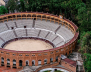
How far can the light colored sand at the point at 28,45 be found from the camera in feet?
251

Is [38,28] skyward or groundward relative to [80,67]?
skyward

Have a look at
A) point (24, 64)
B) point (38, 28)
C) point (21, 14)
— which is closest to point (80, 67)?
point (24, 64)

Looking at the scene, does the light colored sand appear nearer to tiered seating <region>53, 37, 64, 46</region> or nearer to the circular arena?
the circular arena

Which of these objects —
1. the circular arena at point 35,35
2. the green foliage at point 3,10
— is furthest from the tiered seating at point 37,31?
the green foliage at point 3,10

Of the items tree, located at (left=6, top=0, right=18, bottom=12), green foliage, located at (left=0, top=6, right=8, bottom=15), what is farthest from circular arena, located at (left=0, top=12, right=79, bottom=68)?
green foliage, located at (left=0, top=6, right=8, bottom=15)

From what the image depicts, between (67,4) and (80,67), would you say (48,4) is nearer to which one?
(67,4)

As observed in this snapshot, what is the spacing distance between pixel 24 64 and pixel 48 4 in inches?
1551

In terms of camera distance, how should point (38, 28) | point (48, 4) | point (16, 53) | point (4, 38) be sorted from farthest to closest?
point (48, 4), point (38, 28), point (4, 38), point (16, 53)

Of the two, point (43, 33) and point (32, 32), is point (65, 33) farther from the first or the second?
point (32, 32)

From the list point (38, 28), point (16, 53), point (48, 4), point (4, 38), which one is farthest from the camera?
point (48, 4)

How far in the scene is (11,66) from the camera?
213 feet

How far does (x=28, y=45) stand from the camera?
79.1 m

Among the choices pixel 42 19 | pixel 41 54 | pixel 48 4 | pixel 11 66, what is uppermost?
pixel 48 4

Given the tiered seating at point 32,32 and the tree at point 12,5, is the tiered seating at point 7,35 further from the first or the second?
the tree at point 12,5
